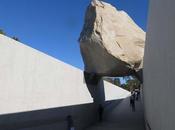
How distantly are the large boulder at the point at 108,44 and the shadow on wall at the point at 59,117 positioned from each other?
116cm

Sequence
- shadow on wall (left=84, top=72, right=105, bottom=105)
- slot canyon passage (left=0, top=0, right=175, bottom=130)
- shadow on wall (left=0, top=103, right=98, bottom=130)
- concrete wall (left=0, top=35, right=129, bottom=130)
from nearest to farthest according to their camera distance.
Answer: slot canyon passage (left=0, top=0, right=175, bottom=130) < concrete wall (left=0, top=35, right=129, bottom=130) < shadow on wall (left=0, top=103, right=98, bottom=130) < shadow on wall (left=84, top=72, right=105, bottom=105)

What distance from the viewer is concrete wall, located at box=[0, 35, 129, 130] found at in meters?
8.62

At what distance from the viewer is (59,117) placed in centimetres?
1284

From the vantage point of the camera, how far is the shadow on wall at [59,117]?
353 inches

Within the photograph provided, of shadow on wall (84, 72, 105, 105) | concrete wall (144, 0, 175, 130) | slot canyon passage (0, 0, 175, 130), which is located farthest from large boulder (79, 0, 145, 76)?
concrete wall (144, 0, 175, 130)

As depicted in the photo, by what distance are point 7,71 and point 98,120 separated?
13.4 m

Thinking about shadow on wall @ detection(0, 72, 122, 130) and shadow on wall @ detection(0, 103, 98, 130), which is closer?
shadow on wall @ detection(0, 103, 98, 130)

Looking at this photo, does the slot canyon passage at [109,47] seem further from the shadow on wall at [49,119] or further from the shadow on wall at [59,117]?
the shadow on wall at [49,119]

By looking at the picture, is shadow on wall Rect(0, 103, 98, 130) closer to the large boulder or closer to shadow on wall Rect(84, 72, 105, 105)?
shadow on wall Rect(84, 72, 105, 105)

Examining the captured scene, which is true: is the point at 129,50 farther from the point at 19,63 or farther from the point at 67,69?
the point at 19,63

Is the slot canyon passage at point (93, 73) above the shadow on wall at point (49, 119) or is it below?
above

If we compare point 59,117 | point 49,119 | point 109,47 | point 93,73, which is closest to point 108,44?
point 109,47

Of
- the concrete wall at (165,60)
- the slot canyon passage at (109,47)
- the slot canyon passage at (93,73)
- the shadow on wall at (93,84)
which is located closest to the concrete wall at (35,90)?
the slot canyon passage at (93,73)

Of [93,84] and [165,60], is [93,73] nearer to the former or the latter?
[93,84]
